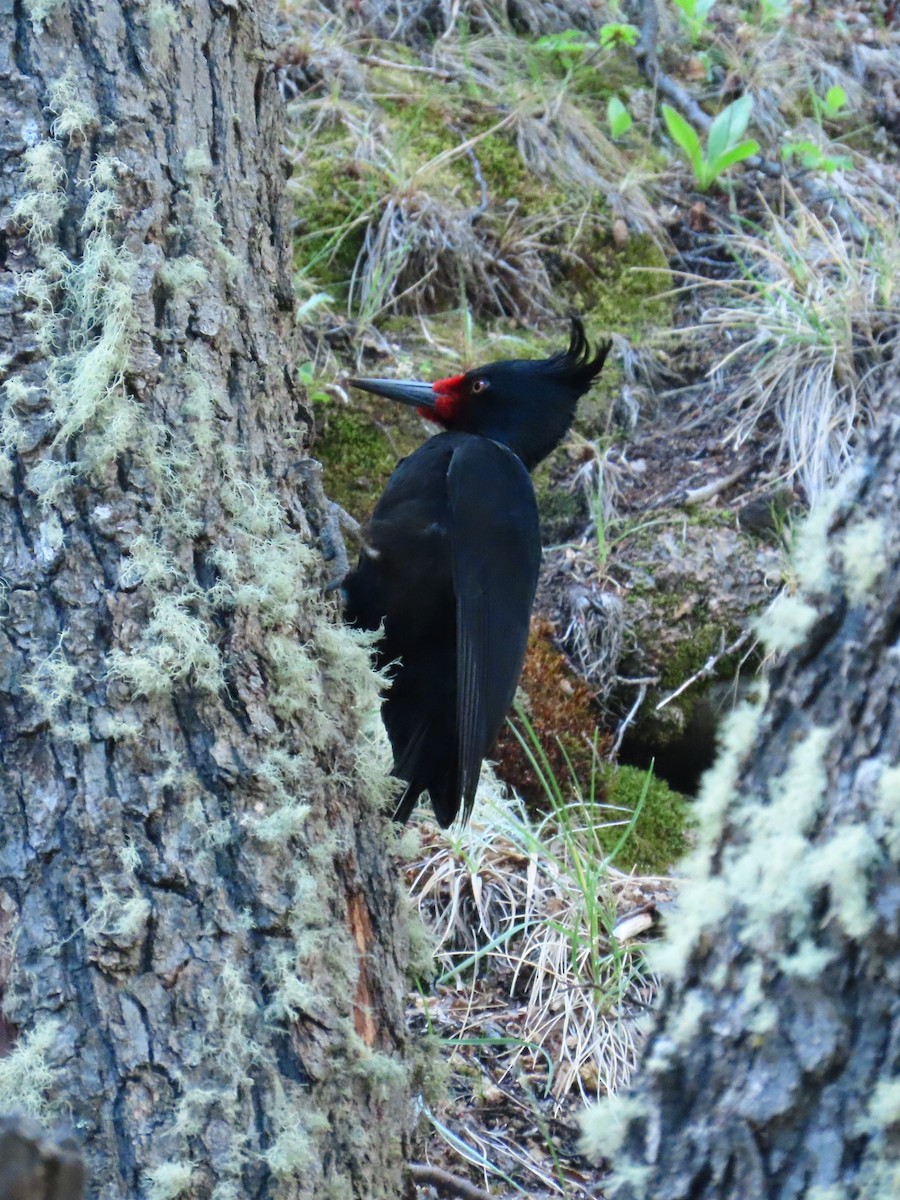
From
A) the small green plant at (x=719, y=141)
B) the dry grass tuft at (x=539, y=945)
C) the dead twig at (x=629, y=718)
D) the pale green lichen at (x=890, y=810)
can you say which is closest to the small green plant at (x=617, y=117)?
the small green plant at (x=719, y=141)

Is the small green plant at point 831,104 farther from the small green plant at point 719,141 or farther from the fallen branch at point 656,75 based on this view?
the small green plant at point 719,141

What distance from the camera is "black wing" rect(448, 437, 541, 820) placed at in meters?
2.82

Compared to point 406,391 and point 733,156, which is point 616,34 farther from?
point 406,391

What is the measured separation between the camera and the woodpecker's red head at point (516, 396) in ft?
10.9

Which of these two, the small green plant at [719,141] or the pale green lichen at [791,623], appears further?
the small green plant at [719,141]

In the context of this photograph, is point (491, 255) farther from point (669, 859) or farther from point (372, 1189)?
point (372, 1189)

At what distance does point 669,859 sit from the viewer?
3.56m

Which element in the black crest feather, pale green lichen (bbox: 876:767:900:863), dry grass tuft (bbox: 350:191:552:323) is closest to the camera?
pale green lichen (bbox: 876:767:900:863)

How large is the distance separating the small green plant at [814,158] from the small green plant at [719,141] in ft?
0.84

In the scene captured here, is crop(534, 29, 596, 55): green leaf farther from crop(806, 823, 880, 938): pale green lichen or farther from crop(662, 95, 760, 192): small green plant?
crop(806, 823, 880, 938): pale green lichen

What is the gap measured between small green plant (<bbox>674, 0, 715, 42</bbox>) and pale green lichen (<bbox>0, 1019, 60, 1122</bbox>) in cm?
468

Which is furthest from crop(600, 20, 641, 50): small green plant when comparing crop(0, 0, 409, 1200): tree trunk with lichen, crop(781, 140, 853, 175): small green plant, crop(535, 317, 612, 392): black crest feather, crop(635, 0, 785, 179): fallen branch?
crop(0, 0, 409, 1200): tree trunk with lichen

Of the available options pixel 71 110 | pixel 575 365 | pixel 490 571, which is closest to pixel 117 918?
pixel 71 110

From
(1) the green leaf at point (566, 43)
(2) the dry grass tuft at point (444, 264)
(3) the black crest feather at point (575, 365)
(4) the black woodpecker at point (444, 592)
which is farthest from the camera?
(1) the green leaf at point (566, 43)
